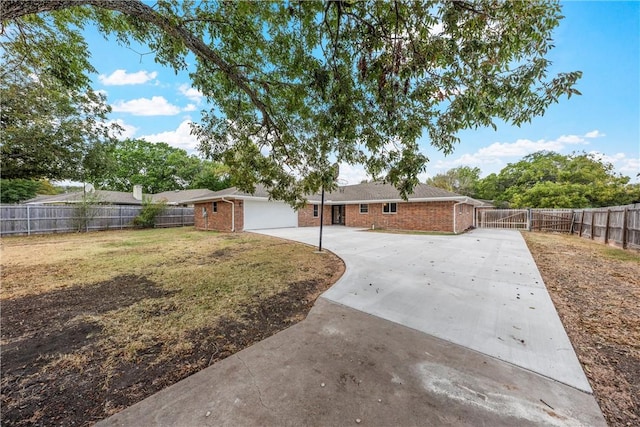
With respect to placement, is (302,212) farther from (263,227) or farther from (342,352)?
(342,352)

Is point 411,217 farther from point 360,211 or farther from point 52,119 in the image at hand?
point 52,119

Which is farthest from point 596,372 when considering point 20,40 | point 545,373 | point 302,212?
point 302,212

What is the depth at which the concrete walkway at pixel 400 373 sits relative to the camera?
1.80 metres

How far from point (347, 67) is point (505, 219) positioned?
18.9 m

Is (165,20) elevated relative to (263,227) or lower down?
elevated

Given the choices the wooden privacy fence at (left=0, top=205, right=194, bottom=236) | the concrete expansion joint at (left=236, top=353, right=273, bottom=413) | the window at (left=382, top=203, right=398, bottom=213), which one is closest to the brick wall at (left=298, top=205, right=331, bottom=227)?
the window at (left=382, top=203, right=398, bottom=213)

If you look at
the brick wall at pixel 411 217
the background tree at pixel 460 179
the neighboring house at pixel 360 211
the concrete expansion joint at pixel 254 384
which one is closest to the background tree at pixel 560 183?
the background tree at pixel 460 179

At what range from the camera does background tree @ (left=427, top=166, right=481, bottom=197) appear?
36375 mm

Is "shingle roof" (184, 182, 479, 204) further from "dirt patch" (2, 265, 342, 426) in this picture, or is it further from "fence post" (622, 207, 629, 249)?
"dirt patch" (2, 265, 342, 426)

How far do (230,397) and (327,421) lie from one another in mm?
809

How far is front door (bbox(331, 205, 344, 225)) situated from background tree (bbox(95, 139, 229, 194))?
17.6 m

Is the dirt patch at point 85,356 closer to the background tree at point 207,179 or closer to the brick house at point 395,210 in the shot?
the brick house at point 395,210

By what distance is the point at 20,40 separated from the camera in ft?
15.5

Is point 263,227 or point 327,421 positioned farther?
point 263,227
